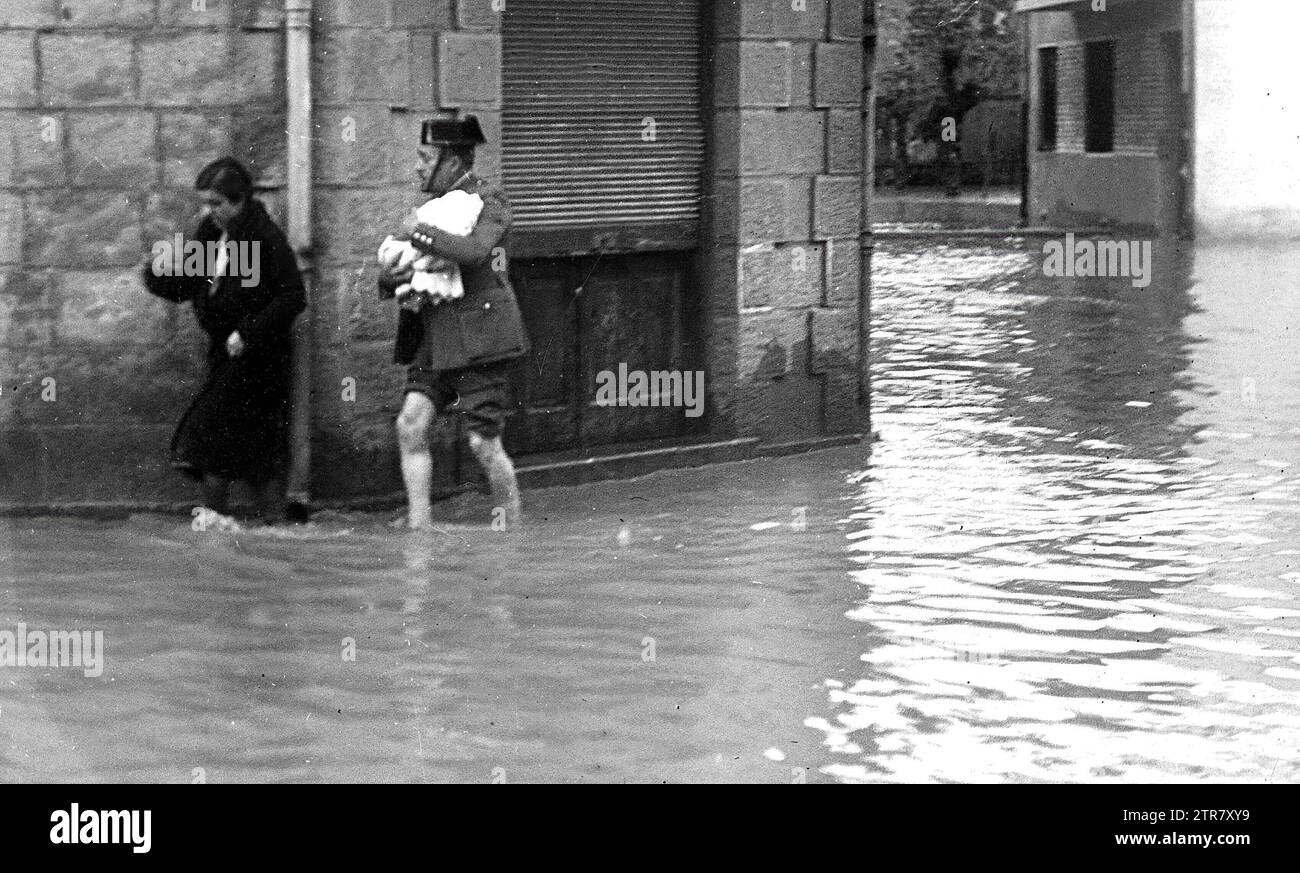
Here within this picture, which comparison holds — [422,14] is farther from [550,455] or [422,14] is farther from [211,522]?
[211,522]

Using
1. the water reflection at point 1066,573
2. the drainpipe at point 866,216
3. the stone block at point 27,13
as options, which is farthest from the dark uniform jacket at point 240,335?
the drainpipe at point 866,216

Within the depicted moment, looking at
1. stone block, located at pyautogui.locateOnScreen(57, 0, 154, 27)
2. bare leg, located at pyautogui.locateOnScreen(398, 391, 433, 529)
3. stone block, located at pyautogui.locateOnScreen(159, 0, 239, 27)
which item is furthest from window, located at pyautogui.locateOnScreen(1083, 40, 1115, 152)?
stone block, located at pyautogui.locateOnScreen(57, 0, 154, 27)

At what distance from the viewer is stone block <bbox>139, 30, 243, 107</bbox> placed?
384 inches

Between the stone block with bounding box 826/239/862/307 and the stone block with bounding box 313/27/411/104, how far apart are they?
2.89m

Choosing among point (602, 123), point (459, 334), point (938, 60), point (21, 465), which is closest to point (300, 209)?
point (459, 334)

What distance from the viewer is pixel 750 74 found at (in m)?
11.6

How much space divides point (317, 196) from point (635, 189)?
195 cm

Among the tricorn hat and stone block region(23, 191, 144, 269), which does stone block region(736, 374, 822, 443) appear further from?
stone block region(23, 191, 144, 269)

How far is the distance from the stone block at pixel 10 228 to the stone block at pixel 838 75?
163 inches

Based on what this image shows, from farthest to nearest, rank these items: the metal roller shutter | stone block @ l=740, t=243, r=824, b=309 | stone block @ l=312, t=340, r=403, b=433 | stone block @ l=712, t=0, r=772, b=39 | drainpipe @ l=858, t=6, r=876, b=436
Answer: drainpipe @ l=858, t=6, r=876, b=436 < stone block @ l=740, t=243, r=824, b=309 < stone block @ l=712, t=0, r=772, b=39 < the metal roller shutter < stone block @ l=312, t=340, r=403, b=433

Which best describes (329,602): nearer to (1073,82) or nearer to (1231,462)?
(1231,462)

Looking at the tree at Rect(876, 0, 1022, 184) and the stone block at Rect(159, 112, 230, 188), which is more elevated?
the tree at Rect(876, 0, 1022, 184)

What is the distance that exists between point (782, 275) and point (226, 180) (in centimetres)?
344
